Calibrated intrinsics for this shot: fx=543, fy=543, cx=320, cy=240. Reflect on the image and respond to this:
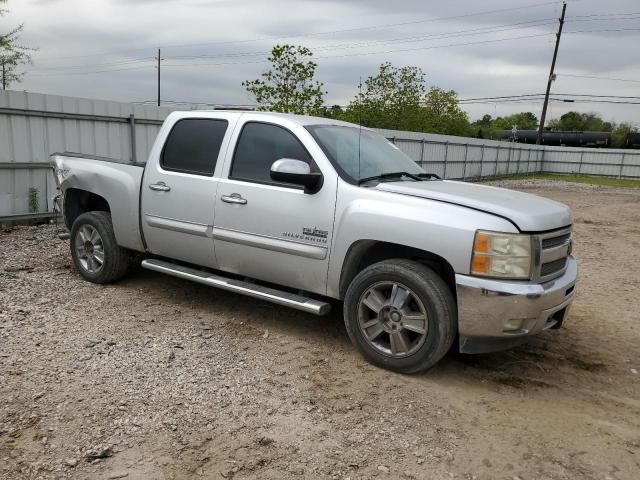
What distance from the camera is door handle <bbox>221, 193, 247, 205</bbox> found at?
4477mm

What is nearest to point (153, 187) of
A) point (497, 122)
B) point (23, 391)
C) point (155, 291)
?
point (155, 291)

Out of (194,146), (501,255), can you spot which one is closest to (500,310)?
(501,255)

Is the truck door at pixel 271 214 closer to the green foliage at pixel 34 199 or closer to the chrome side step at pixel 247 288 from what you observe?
the chrome side step at pixel 247 288

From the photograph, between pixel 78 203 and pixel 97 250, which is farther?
pixel 78 203

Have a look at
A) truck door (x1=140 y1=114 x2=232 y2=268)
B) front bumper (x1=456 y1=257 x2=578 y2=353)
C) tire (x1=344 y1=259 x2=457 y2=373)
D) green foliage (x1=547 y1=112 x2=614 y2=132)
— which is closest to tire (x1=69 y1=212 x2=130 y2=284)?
truck door (x1=140 y1=114 x2=232 y2=268)

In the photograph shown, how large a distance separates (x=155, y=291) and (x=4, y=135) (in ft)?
16.3

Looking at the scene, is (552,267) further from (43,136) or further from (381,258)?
(43,136)

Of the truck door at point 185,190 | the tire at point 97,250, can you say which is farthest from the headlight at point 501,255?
the tire at point 97,250

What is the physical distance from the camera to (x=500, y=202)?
3.86 metres

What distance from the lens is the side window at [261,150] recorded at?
4.43 meters

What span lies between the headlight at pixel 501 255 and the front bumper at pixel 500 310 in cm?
6

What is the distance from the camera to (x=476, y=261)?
352cm

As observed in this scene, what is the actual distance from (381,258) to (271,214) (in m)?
0.94

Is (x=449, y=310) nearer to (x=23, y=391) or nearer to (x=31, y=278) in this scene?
(x=23, y=391)
